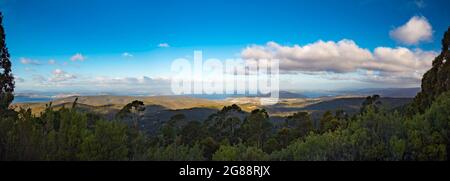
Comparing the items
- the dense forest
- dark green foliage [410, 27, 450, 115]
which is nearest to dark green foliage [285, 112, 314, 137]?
dark green foliage [410, 27, 450, 115]

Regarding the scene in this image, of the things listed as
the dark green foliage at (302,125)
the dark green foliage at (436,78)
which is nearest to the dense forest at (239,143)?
the dark green foliage at (436,78)

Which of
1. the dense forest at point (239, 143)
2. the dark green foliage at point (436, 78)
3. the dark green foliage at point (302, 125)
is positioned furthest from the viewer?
the dark green foliage at point (302, 125)

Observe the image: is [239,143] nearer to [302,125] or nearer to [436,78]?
[436,78]

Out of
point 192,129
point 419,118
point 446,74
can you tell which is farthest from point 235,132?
point 419,118

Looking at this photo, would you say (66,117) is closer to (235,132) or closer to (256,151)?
(256,151)

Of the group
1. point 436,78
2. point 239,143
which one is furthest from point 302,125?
point 239,143

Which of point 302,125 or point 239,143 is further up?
point 239,143

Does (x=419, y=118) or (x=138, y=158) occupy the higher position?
(x=419, y=118)

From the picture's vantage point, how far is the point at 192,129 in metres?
33.7

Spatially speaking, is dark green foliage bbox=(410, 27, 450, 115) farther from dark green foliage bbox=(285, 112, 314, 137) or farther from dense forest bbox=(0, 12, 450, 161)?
dense forest bbox=(0, 12, 450, 161)

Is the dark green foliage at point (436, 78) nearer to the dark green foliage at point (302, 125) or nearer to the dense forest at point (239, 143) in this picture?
the dark green foliage at point (302, 125)

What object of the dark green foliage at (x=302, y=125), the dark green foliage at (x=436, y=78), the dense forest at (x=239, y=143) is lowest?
the dark green foliage at (x=302, y=125)
